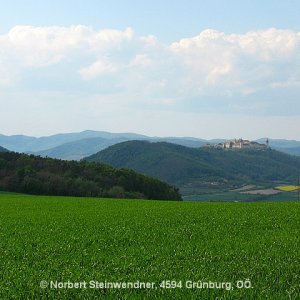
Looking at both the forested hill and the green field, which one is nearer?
the green field

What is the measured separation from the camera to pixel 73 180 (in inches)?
4250

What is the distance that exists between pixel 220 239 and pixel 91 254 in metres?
5.98

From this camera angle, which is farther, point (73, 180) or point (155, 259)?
point (73, 180)

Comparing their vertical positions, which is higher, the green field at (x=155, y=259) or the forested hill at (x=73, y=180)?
the green field at (x=155, y=259)

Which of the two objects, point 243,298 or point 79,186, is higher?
point 243,298

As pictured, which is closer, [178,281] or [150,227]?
[178,281]

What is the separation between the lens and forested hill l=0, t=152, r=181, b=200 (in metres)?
105

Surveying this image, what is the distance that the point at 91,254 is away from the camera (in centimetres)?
1602

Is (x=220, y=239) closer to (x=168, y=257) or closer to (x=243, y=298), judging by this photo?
(x=168, y=257)

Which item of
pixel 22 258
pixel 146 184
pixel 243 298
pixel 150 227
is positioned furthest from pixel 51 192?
pixel 243 298

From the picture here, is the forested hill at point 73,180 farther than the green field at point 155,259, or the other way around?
the forested hill at point 73,180

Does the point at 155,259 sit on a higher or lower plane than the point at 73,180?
higher

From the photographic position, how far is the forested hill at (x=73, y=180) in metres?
105

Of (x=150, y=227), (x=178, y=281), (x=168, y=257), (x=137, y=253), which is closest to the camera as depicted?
(x=178, y=281)
